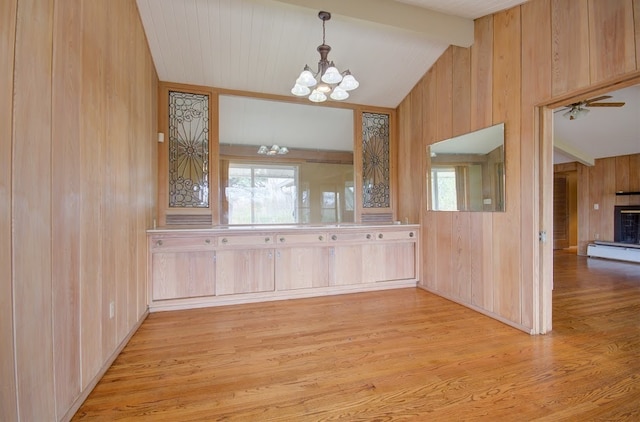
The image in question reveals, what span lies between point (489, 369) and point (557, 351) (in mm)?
710

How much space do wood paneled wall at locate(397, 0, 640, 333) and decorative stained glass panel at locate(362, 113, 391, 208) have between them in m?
0.79

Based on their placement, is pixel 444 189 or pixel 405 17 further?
pixel 444 189

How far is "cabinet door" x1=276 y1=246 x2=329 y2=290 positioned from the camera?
146 inches

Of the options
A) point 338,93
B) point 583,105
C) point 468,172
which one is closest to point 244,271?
point 338,93

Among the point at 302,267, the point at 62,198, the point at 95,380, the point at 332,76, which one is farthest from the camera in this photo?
the point at 302,267

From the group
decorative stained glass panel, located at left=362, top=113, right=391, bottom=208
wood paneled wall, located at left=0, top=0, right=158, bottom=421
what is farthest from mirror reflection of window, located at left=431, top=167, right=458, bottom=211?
wood paneled wall, located at left=0, top=0, right=158, bottom=421

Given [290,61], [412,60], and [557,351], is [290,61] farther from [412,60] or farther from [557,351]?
[557,351]

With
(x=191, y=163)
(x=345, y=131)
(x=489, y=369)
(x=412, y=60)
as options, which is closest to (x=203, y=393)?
(x=489, y=369)

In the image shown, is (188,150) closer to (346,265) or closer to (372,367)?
(346,265)

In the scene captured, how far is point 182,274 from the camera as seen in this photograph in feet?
11.0

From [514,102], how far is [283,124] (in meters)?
2.85

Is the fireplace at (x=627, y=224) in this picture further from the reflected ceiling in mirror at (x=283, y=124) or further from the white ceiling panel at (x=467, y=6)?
the reflected ceiling in mirror at (x=283, y=124)

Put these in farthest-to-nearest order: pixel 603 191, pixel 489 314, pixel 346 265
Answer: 1. pixel 603 191
2. pixel 346 265
3. pixel 489 314

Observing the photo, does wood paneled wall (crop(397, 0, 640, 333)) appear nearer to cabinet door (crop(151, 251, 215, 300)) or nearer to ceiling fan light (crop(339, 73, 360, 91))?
ceiling fan light (crop(339, 73, 360, 91))
